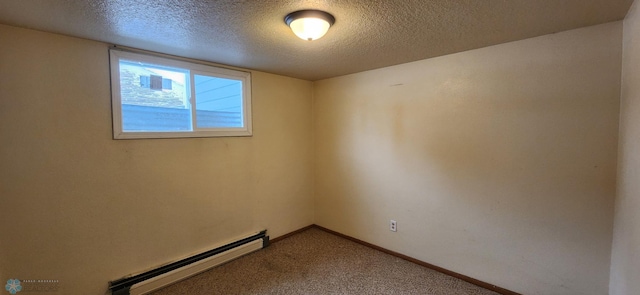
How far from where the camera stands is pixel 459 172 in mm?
2389

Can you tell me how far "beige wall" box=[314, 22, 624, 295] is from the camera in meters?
1.80

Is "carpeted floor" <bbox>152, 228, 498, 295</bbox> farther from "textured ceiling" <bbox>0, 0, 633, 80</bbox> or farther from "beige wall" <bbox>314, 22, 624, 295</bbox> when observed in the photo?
"textured ceiling" <bbox>0, 0, 633, 80</bbox>

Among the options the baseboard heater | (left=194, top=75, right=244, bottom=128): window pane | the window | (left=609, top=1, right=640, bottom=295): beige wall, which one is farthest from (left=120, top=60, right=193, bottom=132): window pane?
(left=609, top=1, right=640, bottom=295): beige wall

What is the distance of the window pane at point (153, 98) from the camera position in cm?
217

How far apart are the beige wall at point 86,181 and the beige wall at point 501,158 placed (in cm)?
169

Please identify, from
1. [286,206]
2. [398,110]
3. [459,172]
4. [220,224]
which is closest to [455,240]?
[459,172]

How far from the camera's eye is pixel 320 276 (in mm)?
2506

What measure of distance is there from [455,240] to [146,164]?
2925mm

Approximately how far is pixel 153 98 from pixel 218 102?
610 mm

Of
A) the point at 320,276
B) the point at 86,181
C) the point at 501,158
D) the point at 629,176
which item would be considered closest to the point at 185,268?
the point at 86,181

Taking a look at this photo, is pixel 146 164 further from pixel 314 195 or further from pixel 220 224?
pixel 314 195

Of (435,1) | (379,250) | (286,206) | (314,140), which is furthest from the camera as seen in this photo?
(314,140)

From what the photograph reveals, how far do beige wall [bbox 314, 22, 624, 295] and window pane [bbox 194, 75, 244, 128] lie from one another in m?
1.36

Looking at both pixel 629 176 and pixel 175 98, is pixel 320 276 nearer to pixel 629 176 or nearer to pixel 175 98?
pixel 175 98
